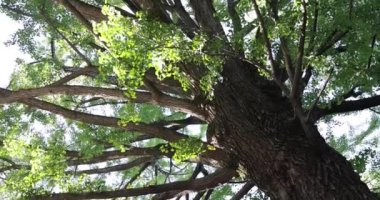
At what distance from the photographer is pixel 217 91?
4641mm

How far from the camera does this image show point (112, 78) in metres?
5.49

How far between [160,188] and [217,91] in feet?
3.73

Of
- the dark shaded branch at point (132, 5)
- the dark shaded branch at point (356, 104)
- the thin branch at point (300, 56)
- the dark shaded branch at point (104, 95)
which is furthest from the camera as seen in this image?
the dark shaded branch at point (132, 5)

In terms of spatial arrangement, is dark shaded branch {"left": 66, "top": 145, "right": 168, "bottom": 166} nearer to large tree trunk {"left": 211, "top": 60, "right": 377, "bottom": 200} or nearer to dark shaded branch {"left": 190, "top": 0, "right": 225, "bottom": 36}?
large tree trunk {"left": 211, "top": 60, "right": 377, "bottom": 200}

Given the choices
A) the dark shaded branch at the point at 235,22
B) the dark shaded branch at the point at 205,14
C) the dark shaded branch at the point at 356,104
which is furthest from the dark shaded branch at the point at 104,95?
the dark shaded branch at the point at 356,104

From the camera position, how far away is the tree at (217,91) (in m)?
3.31

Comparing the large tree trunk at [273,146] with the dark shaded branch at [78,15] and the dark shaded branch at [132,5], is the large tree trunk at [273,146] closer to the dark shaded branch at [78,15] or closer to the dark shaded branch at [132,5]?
the dark shaded branch at [132,5]

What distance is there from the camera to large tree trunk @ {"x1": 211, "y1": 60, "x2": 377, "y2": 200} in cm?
376

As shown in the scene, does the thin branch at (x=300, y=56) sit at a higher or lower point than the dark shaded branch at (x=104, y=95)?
lower

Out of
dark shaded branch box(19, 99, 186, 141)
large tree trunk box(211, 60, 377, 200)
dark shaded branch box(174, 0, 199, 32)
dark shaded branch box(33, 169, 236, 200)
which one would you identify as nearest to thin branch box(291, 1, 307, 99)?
large tree trunk box(211, 60, 377, 200)

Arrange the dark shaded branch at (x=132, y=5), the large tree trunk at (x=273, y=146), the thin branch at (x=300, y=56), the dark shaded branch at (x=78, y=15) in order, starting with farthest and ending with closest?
the dark shaded branch at (x=132, y=5)
the dark shaded branch at (x=78, y=15)
the large tree trunk at (x=273, y=146)
the thin branch at (x=300, y=56)

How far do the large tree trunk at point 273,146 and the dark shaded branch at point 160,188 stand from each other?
434 mm

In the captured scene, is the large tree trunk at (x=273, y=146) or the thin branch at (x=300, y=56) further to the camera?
the large tree trunk at (x=273, y=146)

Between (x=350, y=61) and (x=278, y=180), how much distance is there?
119cm
